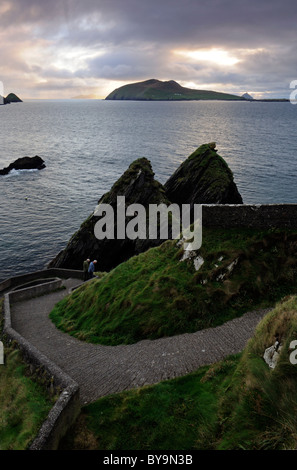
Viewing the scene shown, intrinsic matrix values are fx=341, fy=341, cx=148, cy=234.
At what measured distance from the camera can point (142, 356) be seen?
1355 centimetres

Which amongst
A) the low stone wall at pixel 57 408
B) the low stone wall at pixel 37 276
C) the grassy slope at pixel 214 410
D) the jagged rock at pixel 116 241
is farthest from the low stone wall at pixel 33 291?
the grassy slope at pixel 214 410

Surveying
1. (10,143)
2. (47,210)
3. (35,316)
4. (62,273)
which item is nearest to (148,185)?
(62,273)

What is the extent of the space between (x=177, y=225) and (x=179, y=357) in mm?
21122

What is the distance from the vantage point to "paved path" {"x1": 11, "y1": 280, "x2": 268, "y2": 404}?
12.1m

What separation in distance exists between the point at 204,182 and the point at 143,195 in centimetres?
1039

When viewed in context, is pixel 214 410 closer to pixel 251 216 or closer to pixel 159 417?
pixel 159 417

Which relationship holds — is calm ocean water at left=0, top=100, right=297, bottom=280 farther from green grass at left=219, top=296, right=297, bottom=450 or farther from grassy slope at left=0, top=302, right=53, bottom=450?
green grass at left=219, top=296, right=297, bottom=450

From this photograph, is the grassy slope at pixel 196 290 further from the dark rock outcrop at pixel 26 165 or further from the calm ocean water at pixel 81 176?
the dark rock outcrop at pixel 26 165

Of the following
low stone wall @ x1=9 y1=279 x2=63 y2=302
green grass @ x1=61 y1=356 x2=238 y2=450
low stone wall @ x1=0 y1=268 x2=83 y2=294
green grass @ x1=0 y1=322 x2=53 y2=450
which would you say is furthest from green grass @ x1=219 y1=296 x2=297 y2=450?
low stone wall @ x1=0 y1=268 x2=83 y2=294

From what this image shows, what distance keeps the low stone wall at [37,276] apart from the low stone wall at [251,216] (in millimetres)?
16590

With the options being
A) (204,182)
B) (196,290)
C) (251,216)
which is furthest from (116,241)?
(196,290)

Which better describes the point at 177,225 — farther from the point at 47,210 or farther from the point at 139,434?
the point at 47,210

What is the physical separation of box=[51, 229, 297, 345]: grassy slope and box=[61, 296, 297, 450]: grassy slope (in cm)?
390

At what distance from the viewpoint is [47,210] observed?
187 ft
